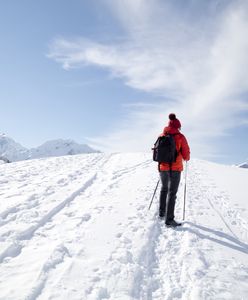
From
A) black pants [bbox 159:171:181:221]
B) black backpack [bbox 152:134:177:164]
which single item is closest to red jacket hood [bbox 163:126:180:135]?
black backpack [bbox 152:134:177:164]

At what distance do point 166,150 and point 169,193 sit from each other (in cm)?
120

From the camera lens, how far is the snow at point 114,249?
479cm

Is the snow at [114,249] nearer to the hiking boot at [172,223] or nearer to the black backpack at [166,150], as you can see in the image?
the hiking boot at [172,223]

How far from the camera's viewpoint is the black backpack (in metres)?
8.76

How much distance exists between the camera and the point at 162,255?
623cm

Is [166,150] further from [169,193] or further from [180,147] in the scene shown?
[169,193]

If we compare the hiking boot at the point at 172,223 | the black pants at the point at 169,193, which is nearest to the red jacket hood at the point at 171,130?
the black pants at the point at 169,193

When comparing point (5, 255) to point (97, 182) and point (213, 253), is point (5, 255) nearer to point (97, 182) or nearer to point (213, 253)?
point (213, 253)

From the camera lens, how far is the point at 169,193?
29.0 feet

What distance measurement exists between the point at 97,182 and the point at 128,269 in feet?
31.6

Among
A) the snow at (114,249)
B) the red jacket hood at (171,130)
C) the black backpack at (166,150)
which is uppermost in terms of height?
the red jacket hood at (171,130)

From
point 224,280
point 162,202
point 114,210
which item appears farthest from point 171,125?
point 224,280

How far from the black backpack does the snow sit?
1728mm

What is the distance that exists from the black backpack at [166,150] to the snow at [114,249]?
173 cm
